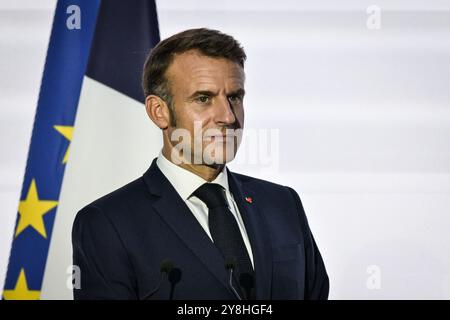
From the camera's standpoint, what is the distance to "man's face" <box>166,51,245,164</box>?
1.68 metres

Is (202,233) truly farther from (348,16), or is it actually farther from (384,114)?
(348,16)

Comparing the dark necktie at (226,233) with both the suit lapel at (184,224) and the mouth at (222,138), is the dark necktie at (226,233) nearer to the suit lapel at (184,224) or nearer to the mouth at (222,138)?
the suit lapel at (184,224)

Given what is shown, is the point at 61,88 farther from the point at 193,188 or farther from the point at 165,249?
the point at 165,249

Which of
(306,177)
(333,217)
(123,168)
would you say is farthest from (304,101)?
(123,168)

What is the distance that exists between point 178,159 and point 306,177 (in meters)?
1.12

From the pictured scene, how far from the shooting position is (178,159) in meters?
1.78

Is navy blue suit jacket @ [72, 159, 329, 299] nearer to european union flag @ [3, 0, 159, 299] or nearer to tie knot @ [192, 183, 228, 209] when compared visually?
tie knot @ [192, 183, 228, 209]

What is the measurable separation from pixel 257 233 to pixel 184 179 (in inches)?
10.5

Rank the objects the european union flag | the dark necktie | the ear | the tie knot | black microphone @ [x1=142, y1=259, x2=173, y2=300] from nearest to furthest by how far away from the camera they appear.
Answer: black microphone @ [x1=142, y1=259, x2=173, y2=300], the dark necktie, the tie knot, the ear, the european union flag

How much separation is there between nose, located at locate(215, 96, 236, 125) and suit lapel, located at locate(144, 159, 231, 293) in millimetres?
245

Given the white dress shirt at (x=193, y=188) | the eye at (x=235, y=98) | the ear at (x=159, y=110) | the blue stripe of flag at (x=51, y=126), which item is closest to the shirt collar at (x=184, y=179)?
the white dress shirt at (x=193, y=188)

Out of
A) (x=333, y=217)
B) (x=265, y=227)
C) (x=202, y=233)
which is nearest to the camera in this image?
(x=202, y=233)

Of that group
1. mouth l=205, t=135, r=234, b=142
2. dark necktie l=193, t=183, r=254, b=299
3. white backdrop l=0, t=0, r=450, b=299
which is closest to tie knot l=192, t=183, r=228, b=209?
dark necktie l=193, t=183, r=254, b=299

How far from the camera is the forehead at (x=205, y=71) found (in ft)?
5.58
